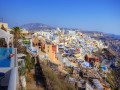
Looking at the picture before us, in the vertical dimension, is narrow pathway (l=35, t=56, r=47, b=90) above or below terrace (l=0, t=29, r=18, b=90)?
below

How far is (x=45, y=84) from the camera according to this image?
10227mm

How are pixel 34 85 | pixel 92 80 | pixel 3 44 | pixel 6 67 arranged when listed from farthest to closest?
pixel 92 80 < pixel 3 44 < pixel 34 85 < pixel 6 67

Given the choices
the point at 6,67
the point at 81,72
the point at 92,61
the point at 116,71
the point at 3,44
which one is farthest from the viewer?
the point at 116,71

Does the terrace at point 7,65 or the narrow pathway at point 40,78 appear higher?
the terrace at point 7,65

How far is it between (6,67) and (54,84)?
380 centimetres

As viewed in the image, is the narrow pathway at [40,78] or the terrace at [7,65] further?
the narrow pathway at [40,78]

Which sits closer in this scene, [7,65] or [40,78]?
[7,65]

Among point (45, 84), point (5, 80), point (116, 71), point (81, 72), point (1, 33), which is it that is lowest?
point (116, 71)

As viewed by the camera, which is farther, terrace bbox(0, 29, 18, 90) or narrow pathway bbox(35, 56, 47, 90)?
narrow pathway bbox(35, 56, 47, 90)

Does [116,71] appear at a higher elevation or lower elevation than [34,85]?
lower

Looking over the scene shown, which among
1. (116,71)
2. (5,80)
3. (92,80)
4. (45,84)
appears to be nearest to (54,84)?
(45,84)

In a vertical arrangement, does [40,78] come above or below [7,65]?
below

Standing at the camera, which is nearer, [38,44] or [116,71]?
[38,44]

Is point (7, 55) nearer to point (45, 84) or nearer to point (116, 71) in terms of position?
point (45, 84)
